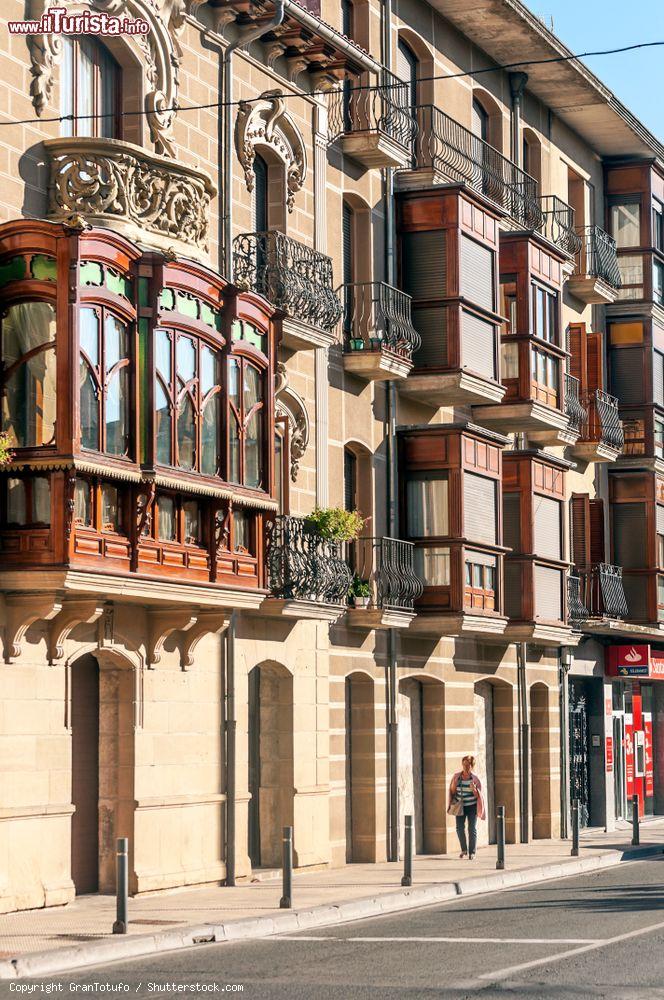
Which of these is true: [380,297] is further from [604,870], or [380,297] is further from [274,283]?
[604,870]

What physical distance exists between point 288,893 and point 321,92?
42.1ft

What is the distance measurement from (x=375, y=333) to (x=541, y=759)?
1119 centimetres

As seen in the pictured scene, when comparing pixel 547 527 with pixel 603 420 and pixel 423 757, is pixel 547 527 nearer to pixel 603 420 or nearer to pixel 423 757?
pixel 603 420

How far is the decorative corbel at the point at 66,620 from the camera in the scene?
65.1ft

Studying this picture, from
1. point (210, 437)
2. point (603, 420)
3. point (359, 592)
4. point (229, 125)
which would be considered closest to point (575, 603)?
point (603, 420)

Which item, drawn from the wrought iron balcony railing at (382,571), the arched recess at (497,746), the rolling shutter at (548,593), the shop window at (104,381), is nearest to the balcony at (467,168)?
the wrought iron balcony railing at (382,571)

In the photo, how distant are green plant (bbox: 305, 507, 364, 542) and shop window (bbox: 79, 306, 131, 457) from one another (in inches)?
219

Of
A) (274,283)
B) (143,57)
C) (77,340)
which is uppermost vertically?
(143,57)

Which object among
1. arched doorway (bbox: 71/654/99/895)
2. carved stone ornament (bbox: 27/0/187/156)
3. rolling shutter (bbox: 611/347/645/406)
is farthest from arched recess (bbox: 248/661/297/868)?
rolling shutter (bbox: 611/347/645/406)

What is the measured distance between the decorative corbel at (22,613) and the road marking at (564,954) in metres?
6.82

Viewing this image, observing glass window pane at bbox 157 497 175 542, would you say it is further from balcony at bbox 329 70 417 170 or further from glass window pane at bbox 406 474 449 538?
glass window pane at bbox 406 474 449 538

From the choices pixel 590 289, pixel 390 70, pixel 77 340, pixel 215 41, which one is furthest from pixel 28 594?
pixel 590 289

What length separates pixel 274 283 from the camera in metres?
24.5

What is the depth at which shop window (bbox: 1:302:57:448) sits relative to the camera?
18766mm
